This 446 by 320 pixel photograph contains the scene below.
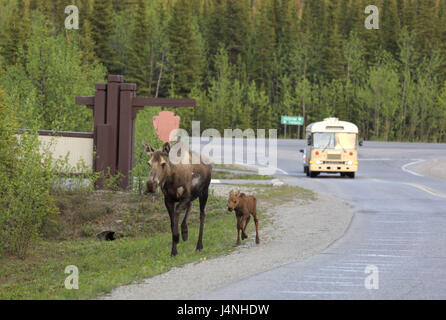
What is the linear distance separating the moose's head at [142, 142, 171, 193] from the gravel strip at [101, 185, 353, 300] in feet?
4.68

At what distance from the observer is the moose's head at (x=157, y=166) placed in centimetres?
974

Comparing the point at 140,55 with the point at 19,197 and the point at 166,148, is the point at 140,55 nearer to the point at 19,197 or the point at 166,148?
the point at 19,197

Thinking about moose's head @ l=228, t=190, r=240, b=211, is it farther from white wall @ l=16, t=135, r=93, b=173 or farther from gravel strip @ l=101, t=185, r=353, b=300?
white wall @ l=16, t=135, r=93, b=173

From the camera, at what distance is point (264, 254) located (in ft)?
37.0

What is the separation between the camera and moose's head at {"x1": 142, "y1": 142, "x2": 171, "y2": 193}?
9.74 metres

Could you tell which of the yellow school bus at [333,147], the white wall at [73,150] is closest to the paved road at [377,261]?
the white wall at [73,150]

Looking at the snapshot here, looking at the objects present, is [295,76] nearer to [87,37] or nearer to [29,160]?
[87,37]

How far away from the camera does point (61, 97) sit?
2691cm

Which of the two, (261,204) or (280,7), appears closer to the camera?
(261,204)

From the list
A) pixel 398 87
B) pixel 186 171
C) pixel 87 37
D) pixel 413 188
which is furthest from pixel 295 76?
pixel 186 171

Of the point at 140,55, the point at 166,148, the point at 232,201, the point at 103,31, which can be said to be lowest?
the point at 232,201

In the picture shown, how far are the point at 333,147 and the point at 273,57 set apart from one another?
8555 centimetres

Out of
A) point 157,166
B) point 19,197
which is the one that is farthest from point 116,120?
point 157,166
